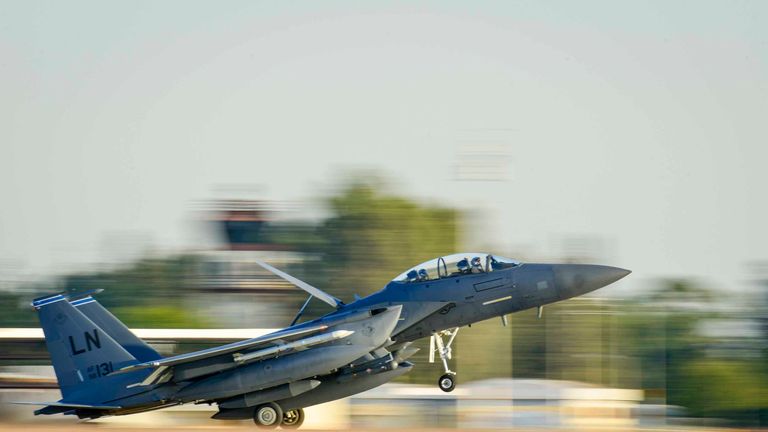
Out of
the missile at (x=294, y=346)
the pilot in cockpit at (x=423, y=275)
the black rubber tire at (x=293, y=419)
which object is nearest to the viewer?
the missile at (x=294, y=346)

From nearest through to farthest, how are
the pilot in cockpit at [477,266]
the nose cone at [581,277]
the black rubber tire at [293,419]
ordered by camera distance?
the nose cone at [581,277], the pilot in cockpit at [477,266], the black rubber tire at [293,419]

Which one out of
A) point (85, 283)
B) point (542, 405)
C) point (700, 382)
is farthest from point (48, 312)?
point (85, 283)

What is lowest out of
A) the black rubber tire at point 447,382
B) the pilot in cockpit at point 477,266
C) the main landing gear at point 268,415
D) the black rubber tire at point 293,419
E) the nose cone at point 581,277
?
the black rubber tire at point 293,419

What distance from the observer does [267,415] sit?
23828 mm

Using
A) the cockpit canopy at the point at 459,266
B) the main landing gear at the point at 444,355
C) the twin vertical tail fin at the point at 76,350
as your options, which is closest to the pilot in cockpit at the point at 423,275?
the cockpit canopy at the point at 459,266

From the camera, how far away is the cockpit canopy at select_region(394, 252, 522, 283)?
23312 mm

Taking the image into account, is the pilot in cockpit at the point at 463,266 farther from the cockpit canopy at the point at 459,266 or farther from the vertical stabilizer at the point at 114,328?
the vertical stabilizer at the point at 114,328

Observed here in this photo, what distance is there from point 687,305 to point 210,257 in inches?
1195

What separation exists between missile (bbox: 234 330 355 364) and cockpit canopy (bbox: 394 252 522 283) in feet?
5.31

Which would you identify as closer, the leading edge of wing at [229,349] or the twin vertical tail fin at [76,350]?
the leading edge of wing at [229,349]

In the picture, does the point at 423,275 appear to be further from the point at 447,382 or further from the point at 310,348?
the point at 310,348

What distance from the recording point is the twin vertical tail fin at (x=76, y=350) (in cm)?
2367

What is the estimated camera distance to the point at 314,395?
2386 cm

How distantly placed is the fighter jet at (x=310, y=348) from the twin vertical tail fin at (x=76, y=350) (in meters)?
0.02
